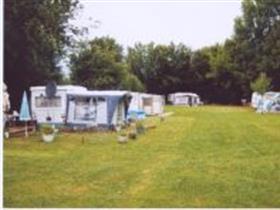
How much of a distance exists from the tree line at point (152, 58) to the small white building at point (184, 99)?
50 mm

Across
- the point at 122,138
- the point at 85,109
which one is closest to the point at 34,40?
the point at 122,138

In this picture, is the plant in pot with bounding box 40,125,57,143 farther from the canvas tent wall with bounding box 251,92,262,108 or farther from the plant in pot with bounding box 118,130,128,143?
the canvas tent wall with bounding box 251,92,262,108

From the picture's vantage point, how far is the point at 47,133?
5586 millimetres

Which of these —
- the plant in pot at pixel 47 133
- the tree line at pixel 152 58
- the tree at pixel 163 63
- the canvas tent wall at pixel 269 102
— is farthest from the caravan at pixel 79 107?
the canvas tent wall at pixel 269 102

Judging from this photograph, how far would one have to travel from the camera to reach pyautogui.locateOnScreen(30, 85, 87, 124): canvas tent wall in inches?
205

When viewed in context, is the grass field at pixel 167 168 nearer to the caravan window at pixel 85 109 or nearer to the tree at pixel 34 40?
the tree at pixel 34 40

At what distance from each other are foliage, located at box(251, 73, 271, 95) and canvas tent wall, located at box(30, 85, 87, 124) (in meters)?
1.25

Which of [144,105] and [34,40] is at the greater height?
[34,40]

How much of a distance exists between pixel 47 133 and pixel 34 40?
30.3 inches

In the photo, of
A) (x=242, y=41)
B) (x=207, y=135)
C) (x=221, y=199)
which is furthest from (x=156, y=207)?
(x=207, y=135)

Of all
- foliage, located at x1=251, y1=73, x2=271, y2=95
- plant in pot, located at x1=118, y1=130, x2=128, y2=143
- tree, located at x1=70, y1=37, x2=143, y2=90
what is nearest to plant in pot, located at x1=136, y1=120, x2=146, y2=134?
plant in pot, located at x1=118, y1=130, x2=128, y2=143

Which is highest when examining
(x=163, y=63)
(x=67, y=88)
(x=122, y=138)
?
(x=163, y=63)

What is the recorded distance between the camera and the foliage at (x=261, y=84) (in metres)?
4.69

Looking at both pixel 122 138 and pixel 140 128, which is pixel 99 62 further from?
pixel 140 128
